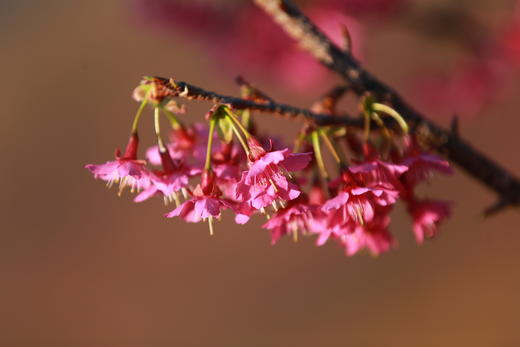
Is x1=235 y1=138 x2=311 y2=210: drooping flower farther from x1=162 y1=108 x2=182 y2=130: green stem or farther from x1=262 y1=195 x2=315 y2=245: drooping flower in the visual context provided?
x1=162 y1=108 x2=182 y2=130: green stem

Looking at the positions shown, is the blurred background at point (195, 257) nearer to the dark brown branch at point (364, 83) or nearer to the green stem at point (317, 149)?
the dark brown branch at point (364, 83)

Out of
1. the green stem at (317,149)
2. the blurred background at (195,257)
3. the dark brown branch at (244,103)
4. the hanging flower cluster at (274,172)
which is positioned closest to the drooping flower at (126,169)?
the hanging flower cluster at (274,172)

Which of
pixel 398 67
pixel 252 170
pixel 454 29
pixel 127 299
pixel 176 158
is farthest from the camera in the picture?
pixel 398 67

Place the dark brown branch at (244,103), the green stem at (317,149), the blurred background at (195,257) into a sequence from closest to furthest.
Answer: the dark brown branch at (244,103)
the green stem at (317,149)
the blurred background at (195,257)

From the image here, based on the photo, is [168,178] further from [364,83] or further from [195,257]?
[195,257]

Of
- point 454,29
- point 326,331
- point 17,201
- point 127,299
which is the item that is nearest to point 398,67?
point 326,331

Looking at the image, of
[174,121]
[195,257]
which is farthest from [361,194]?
[195,257]

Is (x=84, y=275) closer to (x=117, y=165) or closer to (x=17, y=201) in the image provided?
(x=17, y=201)

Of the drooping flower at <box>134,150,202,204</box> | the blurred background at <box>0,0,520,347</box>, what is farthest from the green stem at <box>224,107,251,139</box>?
the blurred background at <box>0,0,520,347</box>
